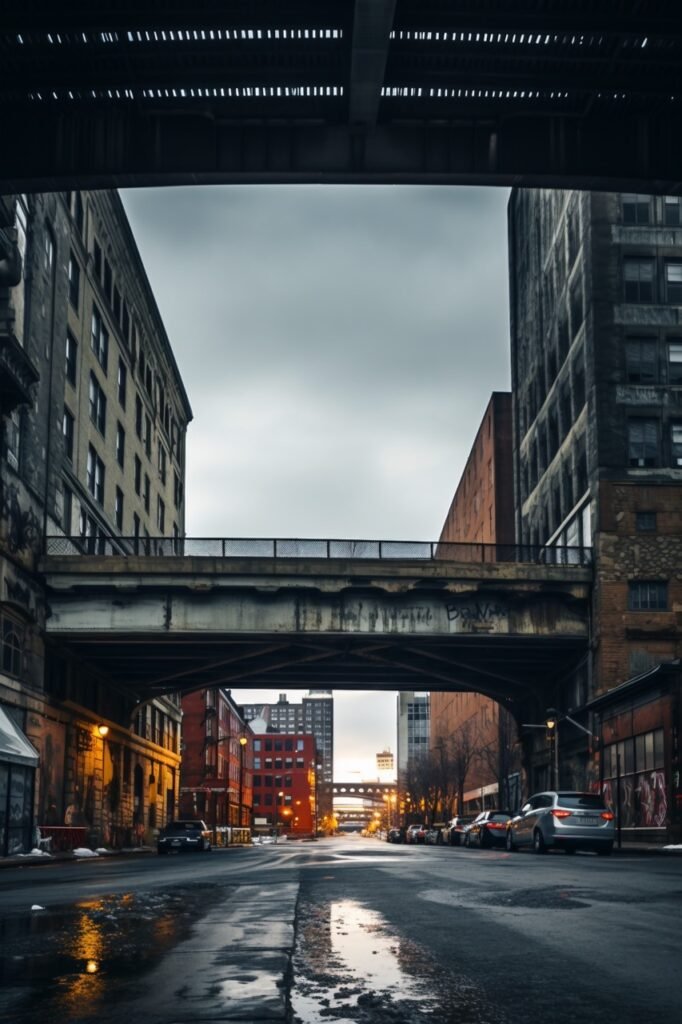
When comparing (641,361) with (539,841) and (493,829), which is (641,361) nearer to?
(493,829)

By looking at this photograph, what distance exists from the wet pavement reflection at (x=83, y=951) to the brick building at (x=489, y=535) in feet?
214

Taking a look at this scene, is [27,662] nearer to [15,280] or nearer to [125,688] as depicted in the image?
[15,280]

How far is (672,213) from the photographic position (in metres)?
53.9

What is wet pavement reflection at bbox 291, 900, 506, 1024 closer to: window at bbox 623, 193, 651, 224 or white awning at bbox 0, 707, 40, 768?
white awning at bbox 0, 707, 40, 768

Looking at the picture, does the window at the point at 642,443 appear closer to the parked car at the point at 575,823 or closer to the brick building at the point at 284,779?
the parked car at the point at 575,823

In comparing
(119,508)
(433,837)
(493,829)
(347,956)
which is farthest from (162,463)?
(347,956)

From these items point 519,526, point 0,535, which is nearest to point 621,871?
point 0,535

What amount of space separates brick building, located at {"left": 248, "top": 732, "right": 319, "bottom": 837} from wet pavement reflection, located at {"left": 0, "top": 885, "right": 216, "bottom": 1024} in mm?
177736

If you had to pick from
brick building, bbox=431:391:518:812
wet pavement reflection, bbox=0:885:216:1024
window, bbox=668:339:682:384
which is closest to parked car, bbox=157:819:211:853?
window, bbox=668:339:682:384

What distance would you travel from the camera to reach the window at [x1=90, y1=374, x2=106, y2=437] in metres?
53.3

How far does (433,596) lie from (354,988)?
1541 inches

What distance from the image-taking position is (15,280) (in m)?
34.7

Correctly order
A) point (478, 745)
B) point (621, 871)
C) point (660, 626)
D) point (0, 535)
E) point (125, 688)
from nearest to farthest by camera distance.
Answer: point (621, 871) < point (0, 535) < point (660, 626) < point (125, 688) < point (478, 745)

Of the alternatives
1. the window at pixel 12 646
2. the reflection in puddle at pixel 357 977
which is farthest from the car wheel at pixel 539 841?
the reflection in puddle at pixel 357 977
